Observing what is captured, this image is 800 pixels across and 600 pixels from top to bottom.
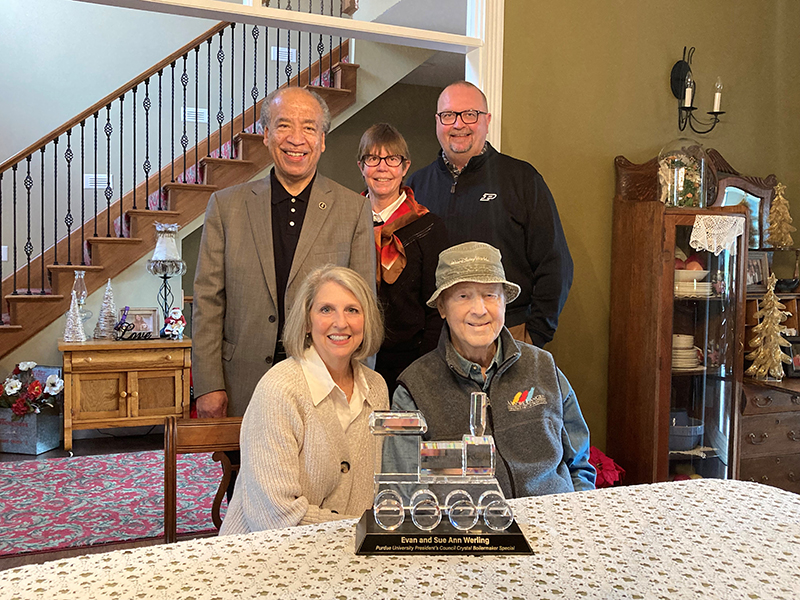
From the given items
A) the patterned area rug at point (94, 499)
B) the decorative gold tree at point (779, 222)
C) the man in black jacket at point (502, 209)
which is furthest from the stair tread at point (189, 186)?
the decorative gold tree at point (779, 222)

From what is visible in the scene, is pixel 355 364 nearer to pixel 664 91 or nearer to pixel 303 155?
pixel 303 155

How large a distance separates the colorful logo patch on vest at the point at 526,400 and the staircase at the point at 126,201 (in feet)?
14.0

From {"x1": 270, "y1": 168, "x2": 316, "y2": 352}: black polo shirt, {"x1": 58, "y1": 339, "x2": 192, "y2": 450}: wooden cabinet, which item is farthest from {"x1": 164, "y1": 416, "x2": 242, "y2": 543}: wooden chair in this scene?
{"x1": 58, "y1": 339, "x2": 192, "y2": 450}: wooden cabinet

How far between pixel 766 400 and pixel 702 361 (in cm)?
46

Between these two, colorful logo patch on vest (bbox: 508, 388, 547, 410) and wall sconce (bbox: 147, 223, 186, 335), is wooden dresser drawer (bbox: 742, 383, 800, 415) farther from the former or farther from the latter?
wall sconce (bbox: 147, 223, 186, 335)

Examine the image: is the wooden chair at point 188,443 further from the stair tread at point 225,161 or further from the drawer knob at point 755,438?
the stair tread at point 225,161

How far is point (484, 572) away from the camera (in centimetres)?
97

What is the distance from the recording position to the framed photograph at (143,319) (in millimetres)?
5098

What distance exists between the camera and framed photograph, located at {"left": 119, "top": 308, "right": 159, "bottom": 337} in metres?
5.10

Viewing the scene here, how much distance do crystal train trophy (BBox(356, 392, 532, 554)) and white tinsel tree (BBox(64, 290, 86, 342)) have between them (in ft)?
13.5

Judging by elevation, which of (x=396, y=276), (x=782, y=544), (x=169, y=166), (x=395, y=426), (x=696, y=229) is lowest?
(x=782, y=544)

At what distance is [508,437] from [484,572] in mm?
675

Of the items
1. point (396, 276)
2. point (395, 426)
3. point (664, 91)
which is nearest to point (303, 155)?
point (396, 276)

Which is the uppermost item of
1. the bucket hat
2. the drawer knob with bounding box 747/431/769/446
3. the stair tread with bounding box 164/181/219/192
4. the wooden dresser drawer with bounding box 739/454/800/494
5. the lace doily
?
the stair tread with bounding box 164/181/219/192
